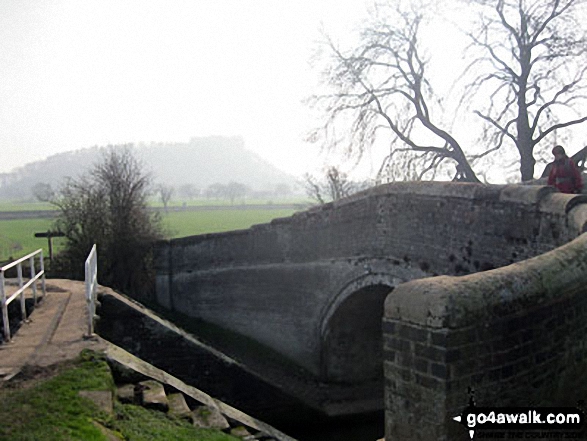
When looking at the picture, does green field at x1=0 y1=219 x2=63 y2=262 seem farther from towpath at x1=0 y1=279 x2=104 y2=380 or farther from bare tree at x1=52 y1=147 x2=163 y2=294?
towpath at x1=0 y1=279 x2=104 y2=380

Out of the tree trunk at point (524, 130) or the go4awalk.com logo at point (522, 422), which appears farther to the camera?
the tree trunk at point (524, 130)

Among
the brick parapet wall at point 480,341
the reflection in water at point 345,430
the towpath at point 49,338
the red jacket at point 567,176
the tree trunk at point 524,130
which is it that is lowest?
the reflection in water at point 345,430

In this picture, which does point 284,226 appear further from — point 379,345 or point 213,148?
point 213,148

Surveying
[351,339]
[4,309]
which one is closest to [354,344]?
[351,339]

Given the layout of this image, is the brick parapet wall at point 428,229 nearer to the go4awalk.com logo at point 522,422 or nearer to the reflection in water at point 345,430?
the go4awalk.com logo at point 522,422

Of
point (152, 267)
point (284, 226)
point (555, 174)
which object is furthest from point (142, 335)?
point (555, 174)

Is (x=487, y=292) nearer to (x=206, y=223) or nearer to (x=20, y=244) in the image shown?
(x=20, y=244)

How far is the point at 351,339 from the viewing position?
39.6 feet

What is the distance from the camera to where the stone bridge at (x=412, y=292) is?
113 inches

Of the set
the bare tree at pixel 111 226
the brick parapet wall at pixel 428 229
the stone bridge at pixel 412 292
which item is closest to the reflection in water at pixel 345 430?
the stone bridge at pixel 412 292

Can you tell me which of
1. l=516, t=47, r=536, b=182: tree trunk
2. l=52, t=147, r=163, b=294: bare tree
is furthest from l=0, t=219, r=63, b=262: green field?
l=516, t=47, r=536, b=182: tree trunk

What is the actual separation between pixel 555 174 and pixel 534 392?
16.0 feet

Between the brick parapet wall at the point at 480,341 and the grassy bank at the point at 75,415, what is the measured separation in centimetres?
235

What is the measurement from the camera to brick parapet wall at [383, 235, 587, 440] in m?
2.79
